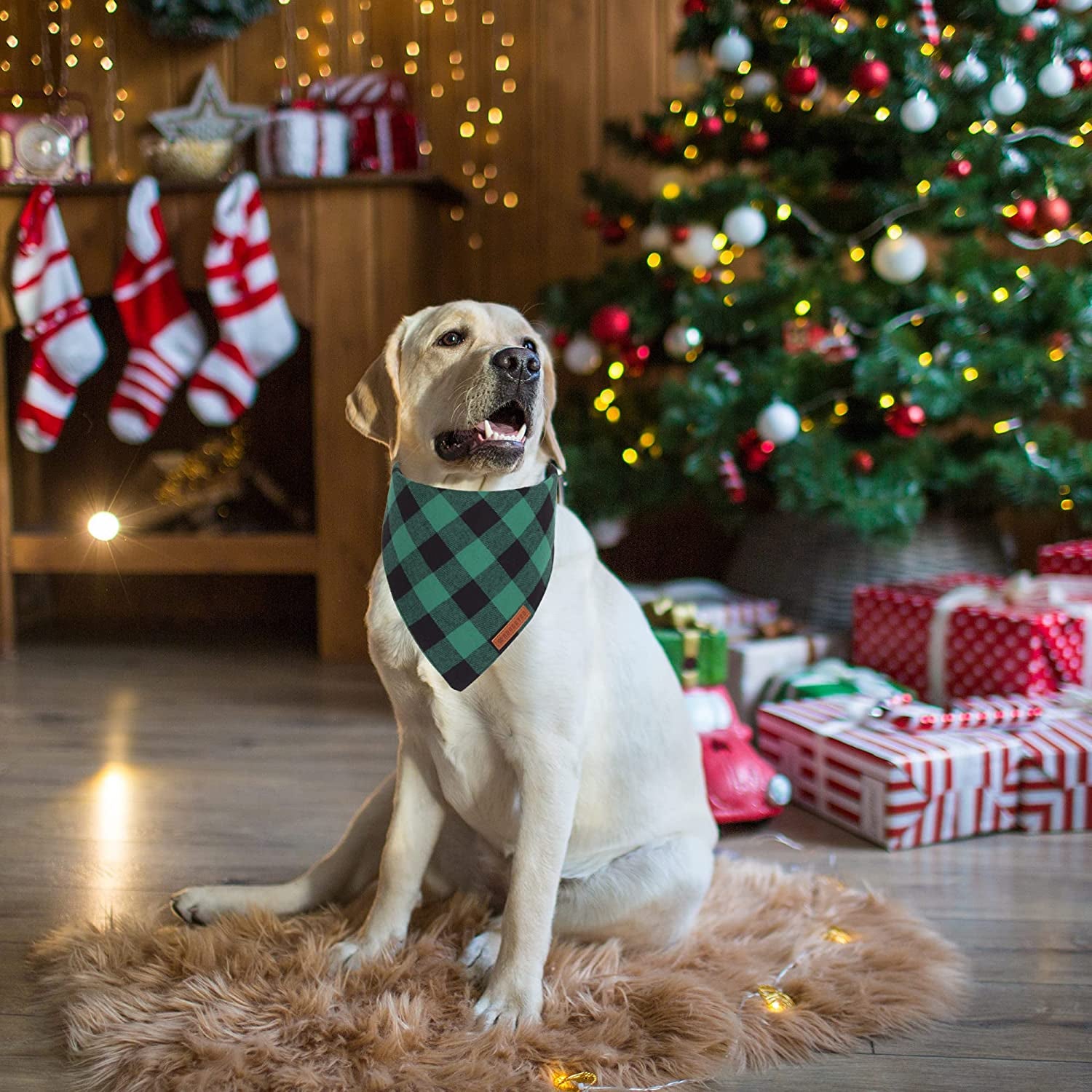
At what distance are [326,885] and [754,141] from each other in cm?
197

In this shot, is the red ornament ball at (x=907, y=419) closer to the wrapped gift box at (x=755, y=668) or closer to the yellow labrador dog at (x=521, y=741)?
the wrapped gift box at (x=755, y=668)

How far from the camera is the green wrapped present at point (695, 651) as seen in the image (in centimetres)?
222

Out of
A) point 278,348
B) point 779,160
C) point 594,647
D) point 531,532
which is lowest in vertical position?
point 594,647

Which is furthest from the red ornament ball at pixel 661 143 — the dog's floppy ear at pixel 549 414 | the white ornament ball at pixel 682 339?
the dog's floppy ear at pixel 549 414

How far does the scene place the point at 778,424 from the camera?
247 centimetres

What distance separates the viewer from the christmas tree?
2.54 meters

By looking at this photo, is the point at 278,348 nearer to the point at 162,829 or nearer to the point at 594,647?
the point at 162,829

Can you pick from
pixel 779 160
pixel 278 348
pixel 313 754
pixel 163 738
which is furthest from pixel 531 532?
pixel 278 348

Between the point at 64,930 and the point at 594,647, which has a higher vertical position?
the point at 594,647

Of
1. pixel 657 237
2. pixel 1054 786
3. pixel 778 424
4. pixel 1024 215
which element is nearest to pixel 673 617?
pixel 778 424

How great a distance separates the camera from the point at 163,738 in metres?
2.50

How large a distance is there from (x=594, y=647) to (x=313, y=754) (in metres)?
1.16

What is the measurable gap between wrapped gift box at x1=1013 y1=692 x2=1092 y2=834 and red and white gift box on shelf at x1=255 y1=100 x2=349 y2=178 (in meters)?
2.29

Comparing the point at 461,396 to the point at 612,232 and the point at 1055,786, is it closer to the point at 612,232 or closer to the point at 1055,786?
the point at 1055,786
